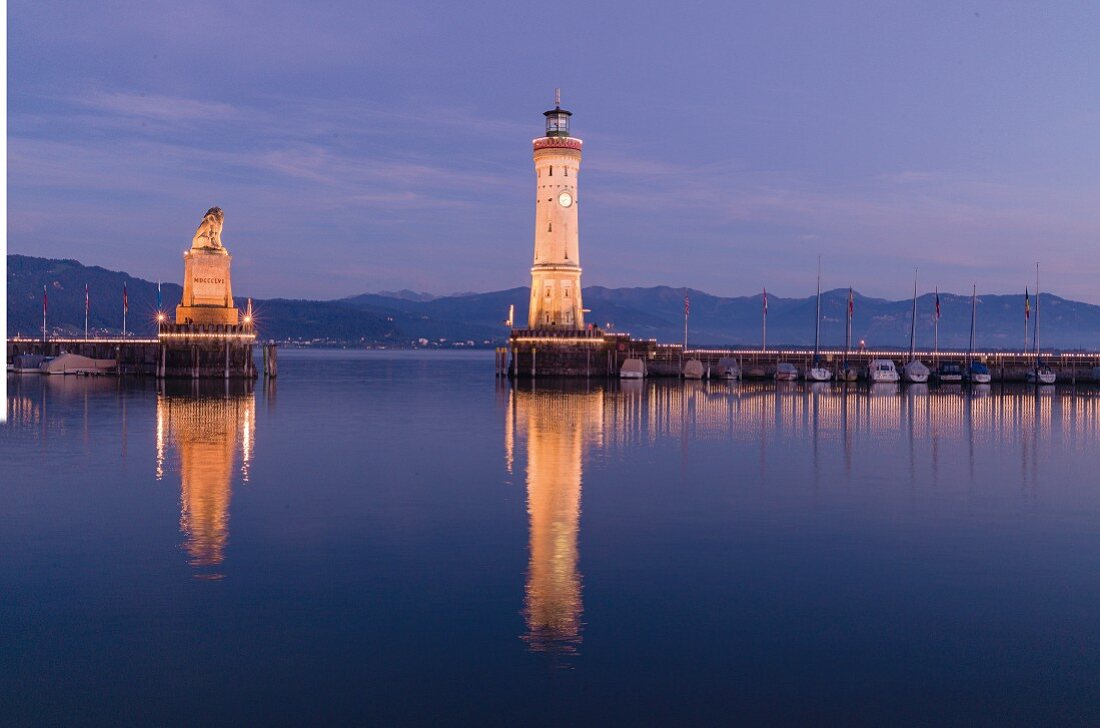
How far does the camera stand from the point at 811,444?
47.1 metres

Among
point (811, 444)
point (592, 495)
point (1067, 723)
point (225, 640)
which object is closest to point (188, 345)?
point (811, 444)

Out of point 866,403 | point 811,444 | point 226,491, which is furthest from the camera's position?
point 866,403

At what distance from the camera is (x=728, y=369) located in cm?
11512

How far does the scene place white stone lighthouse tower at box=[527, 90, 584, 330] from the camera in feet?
352

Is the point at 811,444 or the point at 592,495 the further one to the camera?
the point at 811,444

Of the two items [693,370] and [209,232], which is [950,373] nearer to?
[693,370]

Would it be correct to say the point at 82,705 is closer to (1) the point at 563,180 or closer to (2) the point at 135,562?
(2) the point at 135,562

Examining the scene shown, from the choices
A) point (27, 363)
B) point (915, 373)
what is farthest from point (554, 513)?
point (27, 363)

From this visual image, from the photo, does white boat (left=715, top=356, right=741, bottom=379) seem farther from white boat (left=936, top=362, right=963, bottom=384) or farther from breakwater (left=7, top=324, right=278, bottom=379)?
breakwater (left=7, top=324, right=278, bottom=379)

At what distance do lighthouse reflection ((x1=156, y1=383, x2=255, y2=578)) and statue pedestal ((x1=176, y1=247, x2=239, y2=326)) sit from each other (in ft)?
61.7

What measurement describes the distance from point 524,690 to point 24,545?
576 inches

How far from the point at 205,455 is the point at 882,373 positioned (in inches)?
3276

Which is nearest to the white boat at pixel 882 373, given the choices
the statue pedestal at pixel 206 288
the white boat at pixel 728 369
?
the white boat at pixel 728 369

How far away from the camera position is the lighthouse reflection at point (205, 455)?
960 inches
